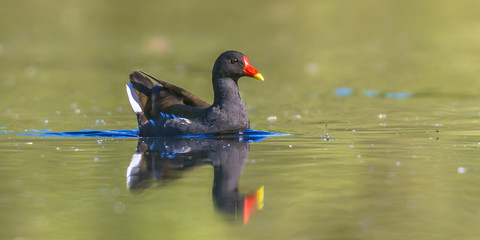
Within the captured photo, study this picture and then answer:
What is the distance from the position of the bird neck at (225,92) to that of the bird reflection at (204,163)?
585mm

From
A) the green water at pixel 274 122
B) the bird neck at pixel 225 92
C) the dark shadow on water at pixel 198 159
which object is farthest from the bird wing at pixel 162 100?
the green water at pixel 274 122

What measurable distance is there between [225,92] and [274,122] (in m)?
1.81

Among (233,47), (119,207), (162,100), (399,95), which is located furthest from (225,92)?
(233,47)

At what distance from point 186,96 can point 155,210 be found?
477 centimetres

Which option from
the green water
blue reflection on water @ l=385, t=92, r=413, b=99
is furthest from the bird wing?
blue reflection on water @ l=385, t=92, r=413, b=99

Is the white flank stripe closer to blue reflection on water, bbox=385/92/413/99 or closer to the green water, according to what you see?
the green water

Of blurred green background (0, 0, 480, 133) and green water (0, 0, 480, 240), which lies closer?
green water (0, 0, 480, 240)

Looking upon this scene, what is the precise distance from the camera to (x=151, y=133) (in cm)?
1070

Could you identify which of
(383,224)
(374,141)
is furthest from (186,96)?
(383,224)

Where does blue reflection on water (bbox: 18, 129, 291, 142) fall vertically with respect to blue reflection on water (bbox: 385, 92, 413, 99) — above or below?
below

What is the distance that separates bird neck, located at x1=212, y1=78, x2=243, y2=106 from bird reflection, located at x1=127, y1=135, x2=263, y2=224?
58cm

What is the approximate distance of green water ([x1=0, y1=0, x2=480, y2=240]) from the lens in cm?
597

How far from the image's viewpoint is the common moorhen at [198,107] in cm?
1025

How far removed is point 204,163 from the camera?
824 centimetres
